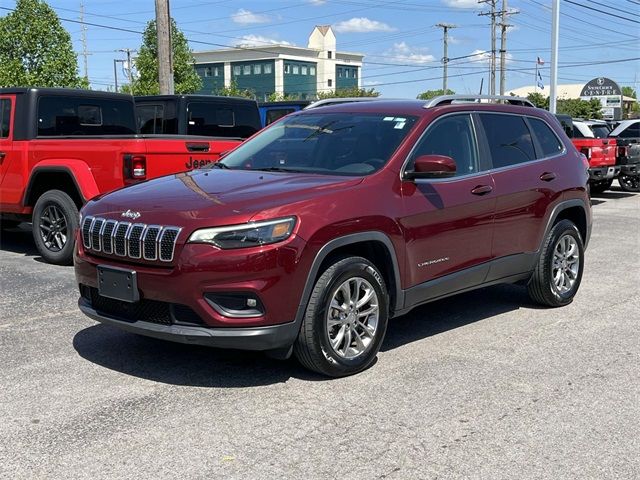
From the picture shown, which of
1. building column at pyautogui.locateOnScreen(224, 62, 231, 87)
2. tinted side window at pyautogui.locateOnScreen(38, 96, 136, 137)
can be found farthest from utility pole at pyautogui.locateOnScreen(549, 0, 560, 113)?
building column at pyautogui.locateOnScreen(224, 62, 231, 87)

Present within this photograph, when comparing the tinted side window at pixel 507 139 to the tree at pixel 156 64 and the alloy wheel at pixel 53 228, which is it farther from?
the tree at pixel 156 64

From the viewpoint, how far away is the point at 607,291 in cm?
757

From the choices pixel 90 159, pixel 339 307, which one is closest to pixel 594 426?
pixel 339 307

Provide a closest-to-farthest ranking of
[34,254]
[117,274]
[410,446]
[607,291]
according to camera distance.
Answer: [410,446] < [117,274] < [607,291] < [34,254]

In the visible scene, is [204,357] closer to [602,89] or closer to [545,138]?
[545,138]

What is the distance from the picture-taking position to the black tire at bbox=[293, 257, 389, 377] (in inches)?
179

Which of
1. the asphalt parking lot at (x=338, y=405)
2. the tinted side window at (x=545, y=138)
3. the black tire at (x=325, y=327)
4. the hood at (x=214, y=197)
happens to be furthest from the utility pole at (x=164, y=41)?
the black tire at (x=325, y=327)

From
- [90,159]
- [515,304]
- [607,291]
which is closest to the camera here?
[515,304]

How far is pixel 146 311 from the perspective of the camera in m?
4.55

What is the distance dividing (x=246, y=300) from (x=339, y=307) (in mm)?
692

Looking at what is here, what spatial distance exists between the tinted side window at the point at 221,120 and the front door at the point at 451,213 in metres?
6.20

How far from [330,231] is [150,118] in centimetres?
786

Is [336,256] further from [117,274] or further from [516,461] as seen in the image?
[516,461]

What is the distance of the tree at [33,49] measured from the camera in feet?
97.9
